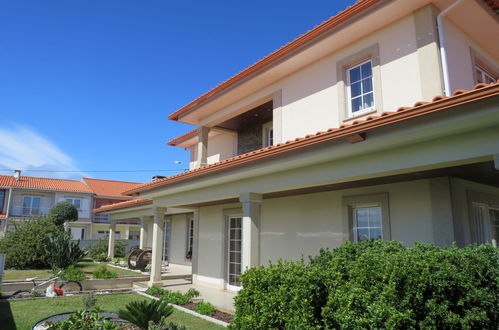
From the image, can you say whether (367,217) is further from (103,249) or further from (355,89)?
(103,249)

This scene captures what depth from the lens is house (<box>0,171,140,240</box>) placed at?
37156 millimetres

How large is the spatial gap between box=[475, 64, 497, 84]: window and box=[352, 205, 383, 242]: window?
3935 mm

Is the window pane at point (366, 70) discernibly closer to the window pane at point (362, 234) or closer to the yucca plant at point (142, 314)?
the window pane at point (362, 234)

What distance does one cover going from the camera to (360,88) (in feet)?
26.9

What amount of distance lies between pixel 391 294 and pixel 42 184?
4499cm

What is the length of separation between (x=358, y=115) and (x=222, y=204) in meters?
6.52

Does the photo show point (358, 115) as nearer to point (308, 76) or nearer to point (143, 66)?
point (308, 76)

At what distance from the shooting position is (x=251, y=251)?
7625 mm

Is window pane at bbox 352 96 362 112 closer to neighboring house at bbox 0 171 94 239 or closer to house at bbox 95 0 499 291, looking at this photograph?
house at bbox 95 0 499 291

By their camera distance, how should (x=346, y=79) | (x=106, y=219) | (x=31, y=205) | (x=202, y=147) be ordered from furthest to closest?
1. (x=106, y=219)
2. (x=31, y=205)
3. (x=202, y=147)
4. (x=346, y=79)

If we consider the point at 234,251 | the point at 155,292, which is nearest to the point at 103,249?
the point at 155,292

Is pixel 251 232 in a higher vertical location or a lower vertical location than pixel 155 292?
higher

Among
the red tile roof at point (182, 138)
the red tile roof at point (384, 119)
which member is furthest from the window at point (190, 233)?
the red tile roof at point (384, 119)

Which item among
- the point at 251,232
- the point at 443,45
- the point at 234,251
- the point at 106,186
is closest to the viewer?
the point at 443,45
